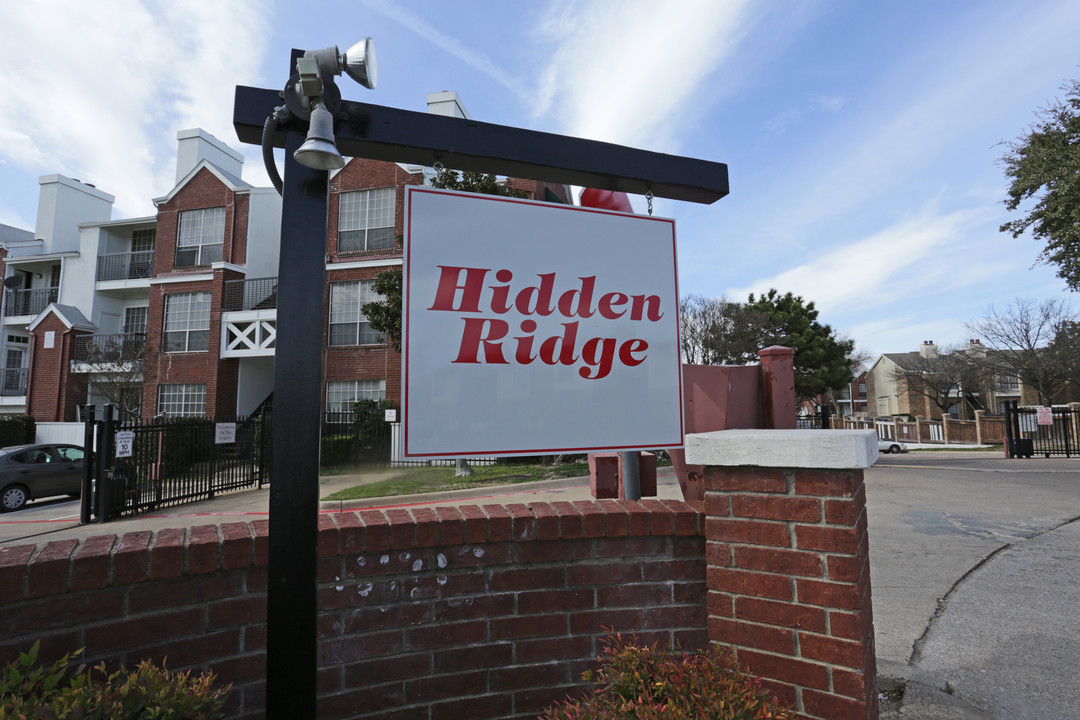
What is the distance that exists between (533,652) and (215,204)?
26.2m

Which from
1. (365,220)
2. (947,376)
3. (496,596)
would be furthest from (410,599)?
(947,376)

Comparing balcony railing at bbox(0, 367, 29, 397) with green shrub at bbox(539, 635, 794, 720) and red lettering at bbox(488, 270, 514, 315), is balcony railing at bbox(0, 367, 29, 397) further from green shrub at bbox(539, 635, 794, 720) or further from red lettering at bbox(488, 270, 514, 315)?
green shrub at bbox(539, 635, 794, 720)

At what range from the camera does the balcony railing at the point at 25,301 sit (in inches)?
1091

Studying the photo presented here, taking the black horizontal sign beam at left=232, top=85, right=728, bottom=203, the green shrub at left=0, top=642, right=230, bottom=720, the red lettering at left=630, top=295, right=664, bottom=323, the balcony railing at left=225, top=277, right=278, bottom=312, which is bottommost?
the green shrub at left=0, top=642, right=230, bottom=720

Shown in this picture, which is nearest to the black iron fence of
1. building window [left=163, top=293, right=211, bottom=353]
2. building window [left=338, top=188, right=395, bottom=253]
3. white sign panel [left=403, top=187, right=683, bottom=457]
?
building window [left=338, top=188, right=395, bottom=253]

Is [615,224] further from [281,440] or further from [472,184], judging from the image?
[472,184]

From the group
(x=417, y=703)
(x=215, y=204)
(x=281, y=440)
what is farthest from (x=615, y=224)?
(x=215, y=204)

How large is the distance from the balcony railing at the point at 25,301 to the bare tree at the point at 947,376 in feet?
190

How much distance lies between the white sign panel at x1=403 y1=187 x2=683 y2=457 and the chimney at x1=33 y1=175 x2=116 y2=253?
3479 cm

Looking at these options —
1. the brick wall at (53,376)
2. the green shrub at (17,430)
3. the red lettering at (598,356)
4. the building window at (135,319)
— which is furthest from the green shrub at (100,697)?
the building window at (135,319)

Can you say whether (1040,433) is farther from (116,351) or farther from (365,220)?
(116,351)

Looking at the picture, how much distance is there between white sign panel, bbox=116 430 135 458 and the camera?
33.7 ft

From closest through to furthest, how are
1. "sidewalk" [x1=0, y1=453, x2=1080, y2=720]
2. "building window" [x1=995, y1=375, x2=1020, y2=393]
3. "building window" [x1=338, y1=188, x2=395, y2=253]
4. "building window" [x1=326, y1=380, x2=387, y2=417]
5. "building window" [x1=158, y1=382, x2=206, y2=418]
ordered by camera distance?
1. "sidewalk" [x1=0, y1=453, x2=1080, y2=720]
2. "building window" [x1=326, y1=380, x2=387, y2=417]
3. "building window" [x1=338, y1=188, x2=395, y2=253]
4. "building window" [x1=158, y1=382, x2=206, y2=418]
5. "building window" [x1=995, y1=375, x2=1020, y2=393]

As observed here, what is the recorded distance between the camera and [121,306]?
1032 inches
